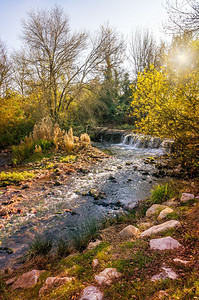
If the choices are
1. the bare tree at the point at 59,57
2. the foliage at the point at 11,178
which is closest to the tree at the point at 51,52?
the bare tree at the point at 59,57

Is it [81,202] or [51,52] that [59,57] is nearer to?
[51,52]

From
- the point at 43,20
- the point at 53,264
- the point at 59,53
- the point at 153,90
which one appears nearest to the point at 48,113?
the point at 59,53

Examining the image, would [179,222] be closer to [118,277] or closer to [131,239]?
[131,239]

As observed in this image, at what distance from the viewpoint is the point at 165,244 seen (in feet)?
6.91

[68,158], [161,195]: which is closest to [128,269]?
[161,195]

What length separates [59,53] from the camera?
12.0 m

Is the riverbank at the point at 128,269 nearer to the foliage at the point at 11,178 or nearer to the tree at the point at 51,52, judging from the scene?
the foliage at the point at 11,178

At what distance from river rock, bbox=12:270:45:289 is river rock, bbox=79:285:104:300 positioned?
31.3 inches

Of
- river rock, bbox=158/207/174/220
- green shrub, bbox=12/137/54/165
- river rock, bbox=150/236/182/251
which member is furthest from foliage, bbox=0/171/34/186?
river rock, bbox=150/236/182/251

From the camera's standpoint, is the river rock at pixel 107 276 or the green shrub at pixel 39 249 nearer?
the river rock at pixel 107 276

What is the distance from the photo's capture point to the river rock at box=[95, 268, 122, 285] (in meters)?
1.73

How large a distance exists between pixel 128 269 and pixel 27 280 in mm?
1294

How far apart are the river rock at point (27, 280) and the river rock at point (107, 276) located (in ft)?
2.83

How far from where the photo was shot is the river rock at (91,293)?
1558 mm
